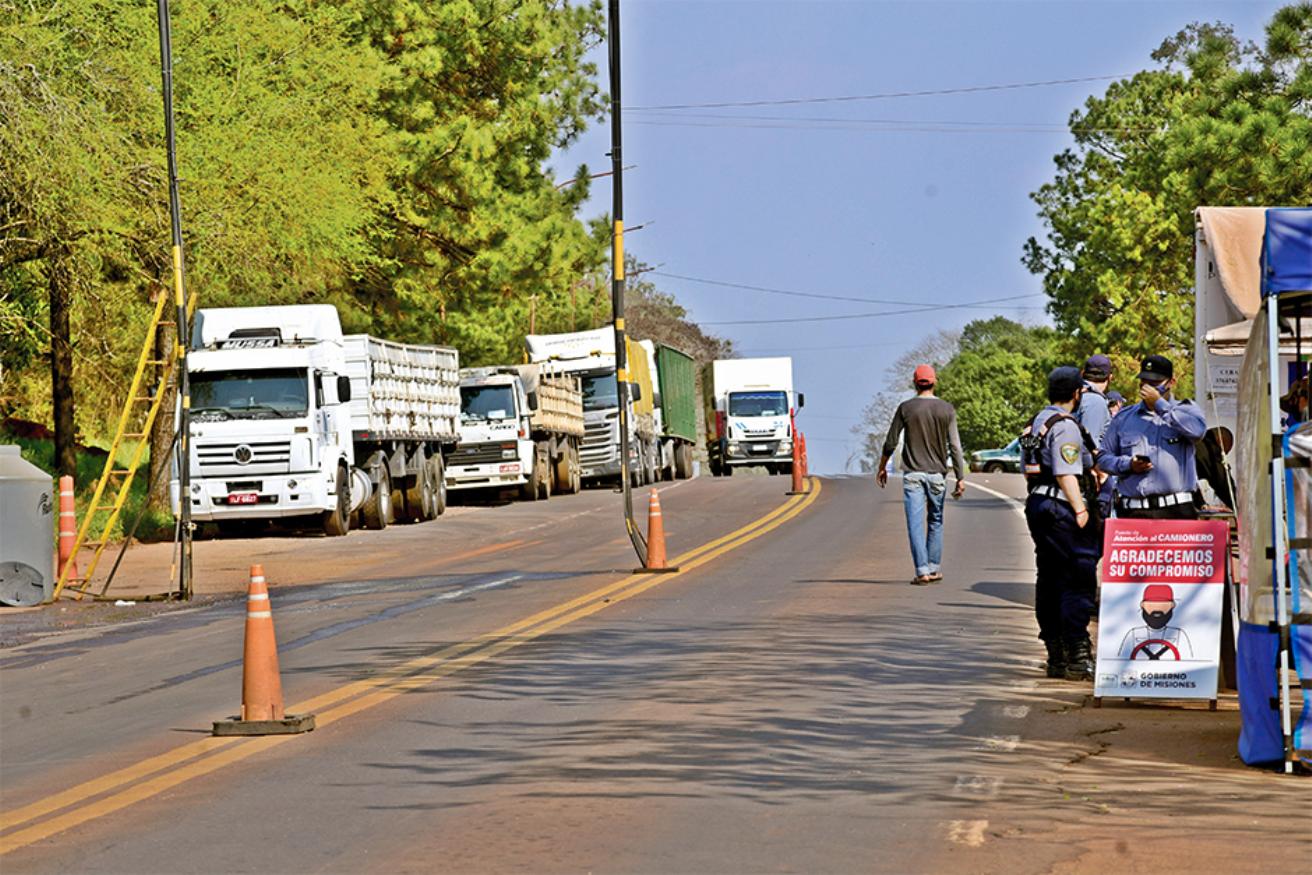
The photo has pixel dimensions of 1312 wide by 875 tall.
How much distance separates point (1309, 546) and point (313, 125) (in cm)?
3057

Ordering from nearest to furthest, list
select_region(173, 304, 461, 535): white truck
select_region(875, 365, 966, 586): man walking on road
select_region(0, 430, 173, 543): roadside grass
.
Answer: select_region(875, 365, 966, 586): man walking on road, select_region(173, 304, 461, 535): white truck, select_region(0, 430, 173, 543): roadside grass

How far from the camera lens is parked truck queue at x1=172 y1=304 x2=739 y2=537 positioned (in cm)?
3250

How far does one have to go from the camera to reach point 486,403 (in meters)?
44.5

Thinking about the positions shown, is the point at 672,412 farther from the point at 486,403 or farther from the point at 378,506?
the point at 378,506

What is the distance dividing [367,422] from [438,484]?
15.6 ft

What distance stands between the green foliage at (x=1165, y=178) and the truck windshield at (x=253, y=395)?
46.1 feet

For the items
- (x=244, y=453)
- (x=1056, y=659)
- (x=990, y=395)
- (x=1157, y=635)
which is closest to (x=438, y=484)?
(x=244, y=453)

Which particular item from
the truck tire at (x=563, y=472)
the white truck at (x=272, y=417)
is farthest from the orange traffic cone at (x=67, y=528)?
the truck tire at (x=563, y=472)

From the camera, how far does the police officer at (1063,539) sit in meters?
13.0

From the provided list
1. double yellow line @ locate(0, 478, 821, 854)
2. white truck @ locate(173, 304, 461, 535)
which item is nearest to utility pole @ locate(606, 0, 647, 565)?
double yellow line @ locate(0, 478, 821, 854)

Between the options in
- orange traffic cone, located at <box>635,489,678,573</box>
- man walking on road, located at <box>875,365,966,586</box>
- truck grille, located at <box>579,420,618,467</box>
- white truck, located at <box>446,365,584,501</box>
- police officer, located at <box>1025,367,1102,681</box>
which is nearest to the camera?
police officer, located at <box>1025,367,1102,681</box>

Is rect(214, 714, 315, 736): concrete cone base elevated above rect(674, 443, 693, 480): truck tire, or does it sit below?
below

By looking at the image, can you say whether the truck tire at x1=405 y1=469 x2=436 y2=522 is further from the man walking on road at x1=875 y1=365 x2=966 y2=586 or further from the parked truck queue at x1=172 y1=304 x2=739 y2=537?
the man walking on road at x1=875 y1=365 x2=966 y2=586

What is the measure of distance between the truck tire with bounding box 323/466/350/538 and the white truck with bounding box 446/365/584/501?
9.64 meters
